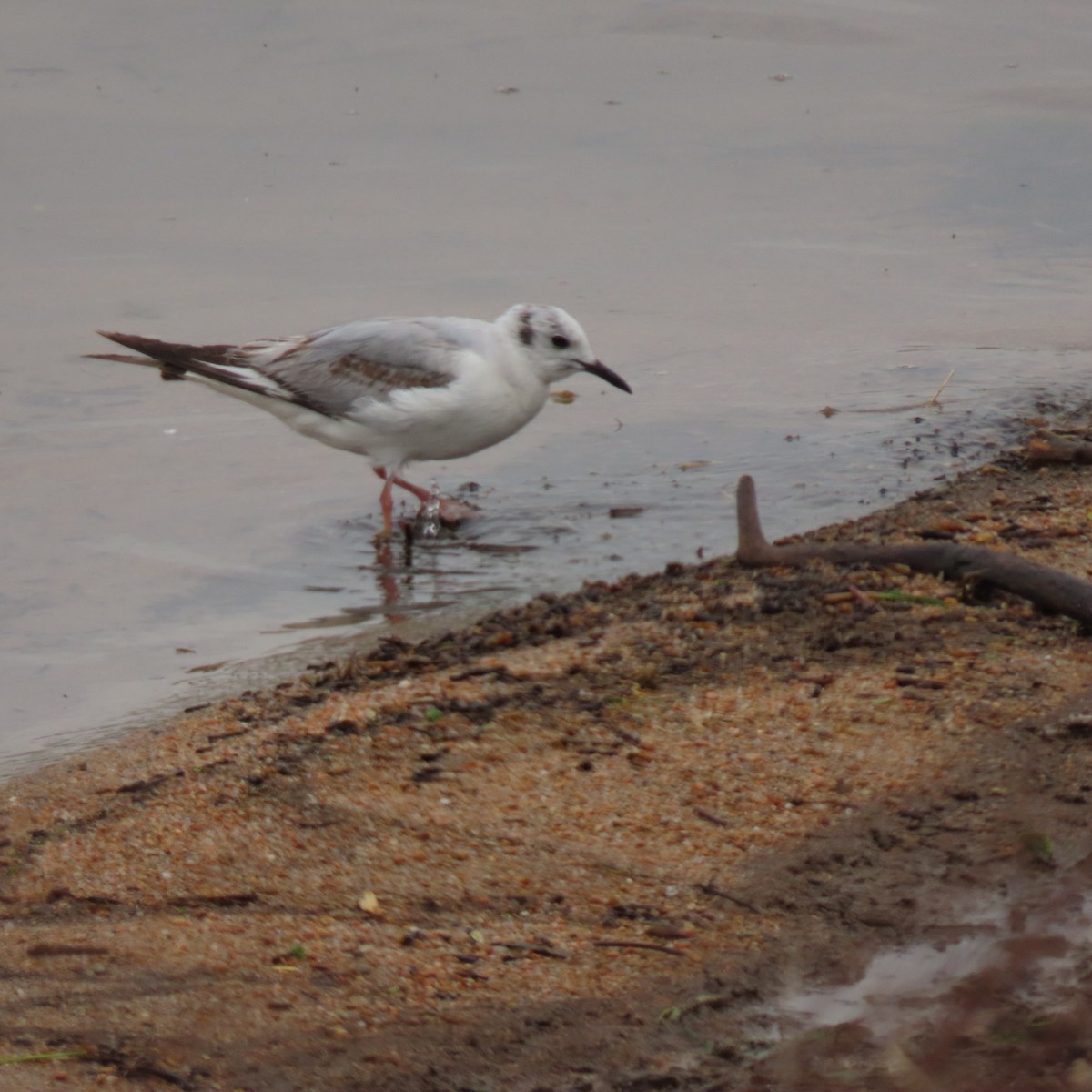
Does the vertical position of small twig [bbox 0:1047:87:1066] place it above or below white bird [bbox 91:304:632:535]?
below

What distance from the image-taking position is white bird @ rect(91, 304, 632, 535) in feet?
22.8

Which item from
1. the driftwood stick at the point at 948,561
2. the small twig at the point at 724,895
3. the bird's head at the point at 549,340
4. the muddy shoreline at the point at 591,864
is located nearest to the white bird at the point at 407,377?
the bird's head at the point at 549,340

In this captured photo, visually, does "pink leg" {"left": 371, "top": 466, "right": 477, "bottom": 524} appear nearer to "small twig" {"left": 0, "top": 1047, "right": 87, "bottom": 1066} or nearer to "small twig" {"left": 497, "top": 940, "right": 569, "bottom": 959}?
"small twig" {"left": 497, "top": 940, "right": 569, "bottom": 959}

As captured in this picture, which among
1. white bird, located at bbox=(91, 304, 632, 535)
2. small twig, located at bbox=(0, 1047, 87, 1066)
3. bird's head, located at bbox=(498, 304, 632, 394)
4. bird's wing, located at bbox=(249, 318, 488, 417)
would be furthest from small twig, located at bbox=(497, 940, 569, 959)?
bird's head, located at bbox=(498, 304, 632, 394)

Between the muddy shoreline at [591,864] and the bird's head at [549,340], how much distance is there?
8.32 feet

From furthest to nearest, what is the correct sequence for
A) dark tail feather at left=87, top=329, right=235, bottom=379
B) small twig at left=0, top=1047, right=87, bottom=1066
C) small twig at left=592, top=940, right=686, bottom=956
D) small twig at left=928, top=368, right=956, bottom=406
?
small twig at left=928, top=368, right=956, bottom=406, dark tail feather at left=87, top=329, right=235, bottom=379, small twig at left=592, top=940, right=686, bottom=956, small twig at left=0, top=1047, right=87, bottom=1066

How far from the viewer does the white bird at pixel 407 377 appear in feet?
22.8

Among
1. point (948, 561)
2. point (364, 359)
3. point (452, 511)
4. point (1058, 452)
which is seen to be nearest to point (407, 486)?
point (452, 511)

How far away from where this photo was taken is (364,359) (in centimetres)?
715

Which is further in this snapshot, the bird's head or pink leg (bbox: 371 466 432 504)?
the bird's head

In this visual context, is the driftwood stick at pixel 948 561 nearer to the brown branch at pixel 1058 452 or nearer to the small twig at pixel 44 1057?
the brown branch at pixel 1058 452

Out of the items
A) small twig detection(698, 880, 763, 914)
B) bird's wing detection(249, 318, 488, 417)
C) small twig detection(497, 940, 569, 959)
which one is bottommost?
small twig detection(497, 940, 569, 959)

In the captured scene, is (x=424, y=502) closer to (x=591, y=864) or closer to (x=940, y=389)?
(x=940, y=389)

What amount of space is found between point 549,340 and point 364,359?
0.82m
